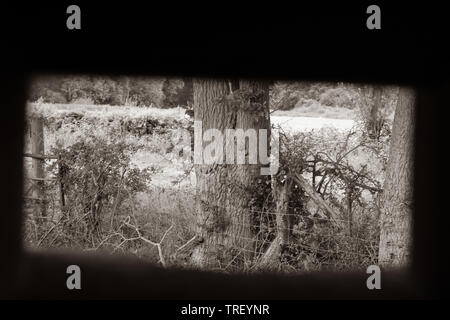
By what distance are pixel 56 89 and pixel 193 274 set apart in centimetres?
443

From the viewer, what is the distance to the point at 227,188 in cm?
472

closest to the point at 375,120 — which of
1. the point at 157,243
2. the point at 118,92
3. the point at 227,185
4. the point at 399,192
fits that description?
the point at 399,192

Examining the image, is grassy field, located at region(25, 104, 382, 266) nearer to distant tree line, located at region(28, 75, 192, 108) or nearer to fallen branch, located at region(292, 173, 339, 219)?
fallen branch, located at region(292, 173, 339, 219)

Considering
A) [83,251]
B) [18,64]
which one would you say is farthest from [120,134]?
[18,64]

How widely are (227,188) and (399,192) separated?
1716 millimetres

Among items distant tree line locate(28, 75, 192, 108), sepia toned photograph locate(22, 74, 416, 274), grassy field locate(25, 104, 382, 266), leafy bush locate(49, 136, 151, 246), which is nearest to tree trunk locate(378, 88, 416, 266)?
sepia toned photograph locate(22, 74, 416, 274)

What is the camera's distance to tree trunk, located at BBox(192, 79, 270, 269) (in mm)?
4695

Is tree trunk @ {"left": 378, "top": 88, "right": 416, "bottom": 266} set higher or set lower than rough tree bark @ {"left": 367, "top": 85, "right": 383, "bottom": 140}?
lower

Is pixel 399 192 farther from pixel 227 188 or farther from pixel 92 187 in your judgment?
pixel 92 187

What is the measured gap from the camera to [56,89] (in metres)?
7.30

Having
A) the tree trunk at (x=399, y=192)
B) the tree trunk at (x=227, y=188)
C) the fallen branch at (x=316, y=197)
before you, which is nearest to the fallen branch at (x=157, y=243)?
the tree trunk at (x=227, y=188)

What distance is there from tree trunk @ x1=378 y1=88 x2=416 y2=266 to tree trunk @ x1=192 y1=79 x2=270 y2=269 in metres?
1.33

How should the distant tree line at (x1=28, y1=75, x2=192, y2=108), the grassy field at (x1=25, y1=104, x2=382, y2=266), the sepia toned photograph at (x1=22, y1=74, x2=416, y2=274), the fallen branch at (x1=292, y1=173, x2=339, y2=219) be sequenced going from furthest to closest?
1. the distant tree line at (x1=28, y1=75, x2=192, y2=108)
2. the grassy field at (x1=25, y1=104, x2=382, y2=266)
3. the fallen branch at (x1=292, y1=173, x2=339, y2=219)
4. the sepia toned photograph at (x1=22, y1=74, x2=416, y2=274)

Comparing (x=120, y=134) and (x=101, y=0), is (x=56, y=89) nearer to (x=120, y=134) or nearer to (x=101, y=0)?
(x=120, y=134)
